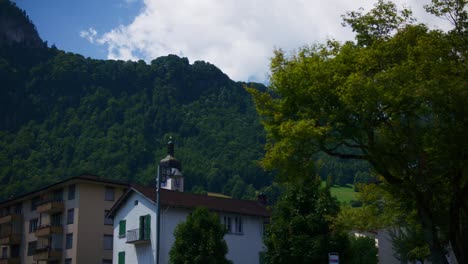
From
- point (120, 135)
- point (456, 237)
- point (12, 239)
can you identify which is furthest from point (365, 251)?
point (120, 135)

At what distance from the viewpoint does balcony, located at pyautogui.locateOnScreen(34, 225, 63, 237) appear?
67.7 metres

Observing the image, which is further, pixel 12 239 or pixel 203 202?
pixel 12 239

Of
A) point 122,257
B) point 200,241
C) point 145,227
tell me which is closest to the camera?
point 200,241

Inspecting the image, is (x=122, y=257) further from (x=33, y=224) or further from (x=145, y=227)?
(x=33, y=224)

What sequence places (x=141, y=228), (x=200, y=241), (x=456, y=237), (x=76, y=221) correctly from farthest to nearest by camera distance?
(x=76, y=221)
(x=141, y=228)
(x=200, y=241)
(x=456, y=237)

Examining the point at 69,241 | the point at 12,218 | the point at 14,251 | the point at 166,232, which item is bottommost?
the point at 166,232

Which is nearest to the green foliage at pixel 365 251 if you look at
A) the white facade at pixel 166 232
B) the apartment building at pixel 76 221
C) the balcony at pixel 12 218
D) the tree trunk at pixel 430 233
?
the white facade at pixel 166 232

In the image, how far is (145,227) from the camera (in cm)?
5388

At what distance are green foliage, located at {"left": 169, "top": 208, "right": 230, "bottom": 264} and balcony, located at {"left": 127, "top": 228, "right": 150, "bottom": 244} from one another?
1082 centimetres

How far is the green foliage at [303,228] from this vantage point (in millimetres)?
34281

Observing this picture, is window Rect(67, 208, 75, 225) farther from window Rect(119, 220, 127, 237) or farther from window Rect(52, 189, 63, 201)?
window Rect(119, 220, 127, 237)

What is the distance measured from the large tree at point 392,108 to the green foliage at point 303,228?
9.47m

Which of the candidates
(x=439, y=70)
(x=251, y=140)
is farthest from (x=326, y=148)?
(x=251, y=140)

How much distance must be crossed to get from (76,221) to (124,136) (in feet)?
306
